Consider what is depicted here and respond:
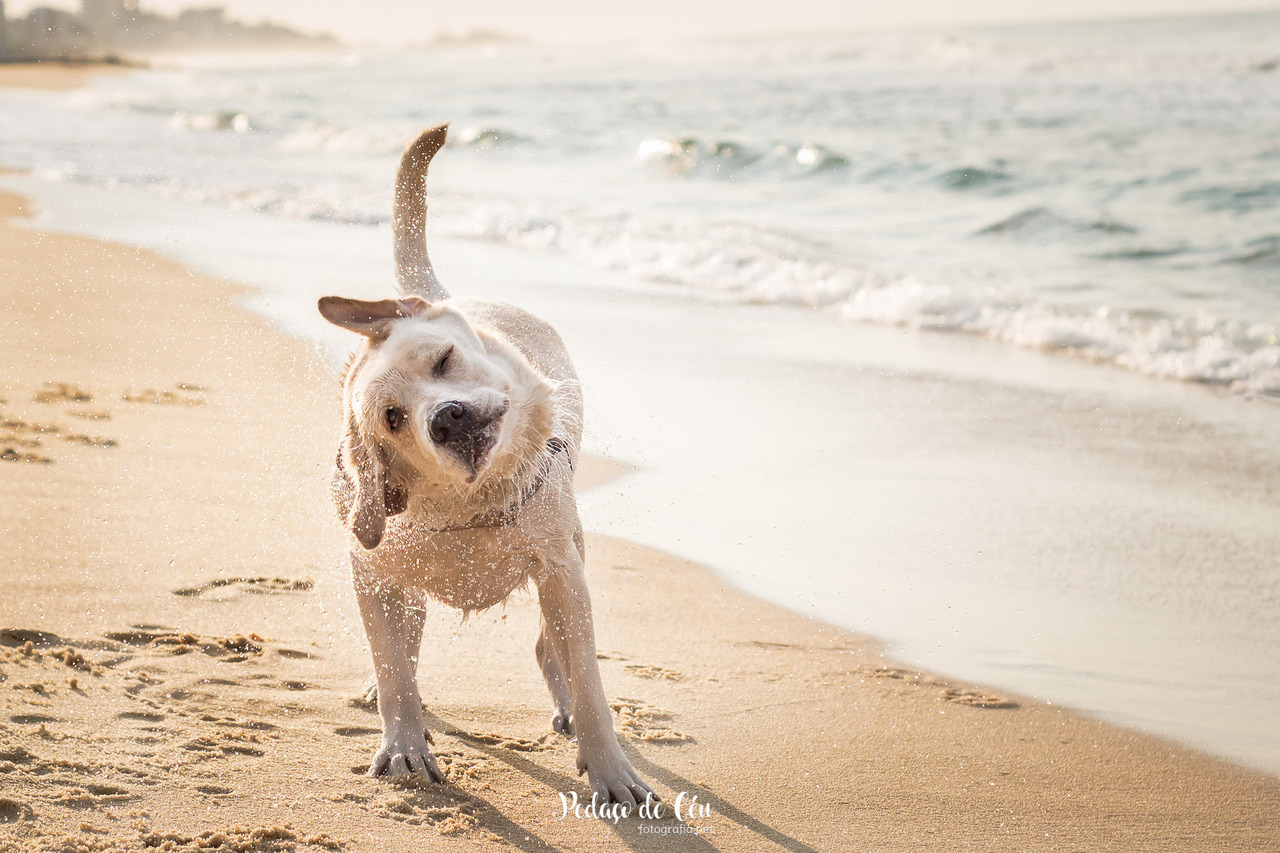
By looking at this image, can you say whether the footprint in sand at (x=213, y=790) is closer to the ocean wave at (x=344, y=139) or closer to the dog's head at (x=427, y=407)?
the dog's head at (x=427, y=407)

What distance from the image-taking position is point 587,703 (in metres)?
3.53

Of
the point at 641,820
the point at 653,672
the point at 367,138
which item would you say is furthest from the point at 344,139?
the point at 641,820

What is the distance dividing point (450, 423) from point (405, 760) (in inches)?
45.1

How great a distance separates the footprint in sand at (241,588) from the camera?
15.4 feet

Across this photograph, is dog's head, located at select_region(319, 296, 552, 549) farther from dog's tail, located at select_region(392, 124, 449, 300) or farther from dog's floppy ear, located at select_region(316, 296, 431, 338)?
dog's tail, located at select_region(392, 124, 449, 300)

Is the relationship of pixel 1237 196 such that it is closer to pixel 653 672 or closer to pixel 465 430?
pixel 653 672

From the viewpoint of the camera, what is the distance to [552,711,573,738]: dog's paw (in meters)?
3.99

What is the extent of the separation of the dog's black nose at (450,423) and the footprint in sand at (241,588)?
2.09 metres

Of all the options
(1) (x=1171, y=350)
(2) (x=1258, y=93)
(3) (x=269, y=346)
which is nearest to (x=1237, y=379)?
(1) (x=1171, y=350)

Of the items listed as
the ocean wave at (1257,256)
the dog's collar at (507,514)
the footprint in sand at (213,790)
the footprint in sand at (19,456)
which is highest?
the ocean wave at (1257,256)

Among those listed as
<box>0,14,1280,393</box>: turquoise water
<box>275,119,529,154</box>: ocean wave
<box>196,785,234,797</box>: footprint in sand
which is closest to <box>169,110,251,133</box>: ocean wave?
<box>0,14,1280,393</box>: turquoise water

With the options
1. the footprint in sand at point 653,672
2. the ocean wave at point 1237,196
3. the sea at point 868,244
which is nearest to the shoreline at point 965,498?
the sea at point 868,244

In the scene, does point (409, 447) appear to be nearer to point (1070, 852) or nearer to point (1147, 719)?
point (1070, 852)

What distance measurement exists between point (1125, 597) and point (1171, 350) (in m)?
4.55
